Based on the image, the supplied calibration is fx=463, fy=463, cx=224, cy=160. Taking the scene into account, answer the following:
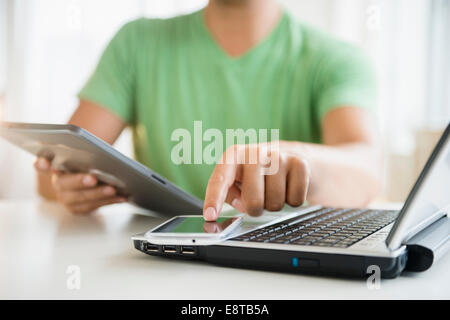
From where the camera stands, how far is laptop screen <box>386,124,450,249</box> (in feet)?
1.08

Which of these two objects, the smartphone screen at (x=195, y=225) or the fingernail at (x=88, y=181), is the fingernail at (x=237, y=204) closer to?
the smartphone screen at (x=195, y=225)

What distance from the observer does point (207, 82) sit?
3.97ft

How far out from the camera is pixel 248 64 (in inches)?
47.0

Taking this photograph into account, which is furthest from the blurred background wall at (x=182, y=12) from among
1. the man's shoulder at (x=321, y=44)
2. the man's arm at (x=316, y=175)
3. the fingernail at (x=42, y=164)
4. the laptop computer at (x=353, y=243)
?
the laptop computer at (x=353, y=243)

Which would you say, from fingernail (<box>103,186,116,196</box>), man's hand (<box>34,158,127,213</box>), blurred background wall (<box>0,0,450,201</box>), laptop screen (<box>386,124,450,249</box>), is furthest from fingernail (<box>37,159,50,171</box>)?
blurred background wall (<box>0,0,450,201</box>)

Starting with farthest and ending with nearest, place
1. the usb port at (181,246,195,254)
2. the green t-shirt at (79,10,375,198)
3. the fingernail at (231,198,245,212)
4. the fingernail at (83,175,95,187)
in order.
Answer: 1. the green t-shirt at (79,10,375,198)
2. the fingernail at (83,175,95,187)
3. the fingernail at (231,198,245,212)
4. the usb port at (181,246,195,254)

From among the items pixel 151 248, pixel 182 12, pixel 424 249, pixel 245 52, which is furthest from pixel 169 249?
pixel 182 12

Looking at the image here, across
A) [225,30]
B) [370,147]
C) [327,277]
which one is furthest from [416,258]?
[225,30]

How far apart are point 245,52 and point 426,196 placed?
3.00 ft

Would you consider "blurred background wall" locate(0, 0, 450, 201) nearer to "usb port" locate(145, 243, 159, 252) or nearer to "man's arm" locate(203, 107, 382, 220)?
"man's arm" locate(203, 107, 382, 220)

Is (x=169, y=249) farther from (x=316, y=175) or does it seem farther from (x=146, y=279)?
(x=316, y=175)

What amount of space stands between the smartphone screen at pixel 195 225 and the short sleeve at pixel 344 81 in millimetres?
600

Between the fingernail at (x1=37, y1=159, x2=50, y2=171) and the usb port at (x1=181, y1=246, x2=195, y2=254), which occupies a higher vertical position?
the fingernail at (x1=37, y1=159, x2=50, y2=171)
